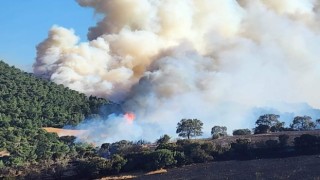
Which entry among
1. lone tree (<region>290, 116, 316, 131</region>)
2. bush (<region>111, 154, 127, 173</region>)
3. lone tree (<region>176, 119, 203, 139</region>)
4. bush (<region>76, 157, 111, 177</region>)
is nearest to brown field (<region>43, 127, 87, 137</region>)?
lone tree (<region>176, 119, 203, 139</region>)

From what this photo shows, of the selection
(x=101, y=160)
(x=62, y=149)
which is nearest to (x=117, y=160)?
(x=101, y=160)

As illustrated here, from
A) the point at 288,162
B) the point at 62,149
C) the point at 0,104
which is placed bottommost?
the point at 288,162

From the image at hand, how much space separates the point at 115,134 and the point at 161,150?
42435 mm

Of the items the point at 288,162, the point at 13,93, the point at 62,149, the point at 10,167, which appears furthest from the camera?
the point at 13,93

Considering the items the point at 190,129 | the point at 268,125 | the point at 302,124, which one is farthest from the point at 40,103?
the point at 302,124

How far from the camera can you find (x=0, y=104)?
112000 mm

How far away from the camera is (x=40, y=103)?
121 meters

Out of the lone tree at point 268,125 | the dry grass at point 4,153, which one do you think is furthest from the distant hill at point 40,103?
the lone tree at point 268,125

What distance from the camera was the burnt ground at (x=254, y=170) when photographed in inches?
1556

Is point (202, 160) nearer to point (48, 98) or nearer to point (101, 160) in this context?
point (101, 160)

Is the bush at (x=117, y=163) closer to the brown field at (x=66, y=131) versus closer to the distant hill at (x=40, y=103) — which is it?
the distant hill at (x=40, y=103)

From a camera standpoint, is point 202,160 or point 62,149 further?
point 62,149

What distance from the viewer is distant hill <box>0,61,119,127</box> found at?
10850cm

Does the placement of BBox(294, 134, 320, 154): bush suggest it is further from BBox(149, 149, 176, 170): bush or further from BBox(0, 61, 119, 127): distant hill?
BBox(0, 61, 119, 127): distant hill
